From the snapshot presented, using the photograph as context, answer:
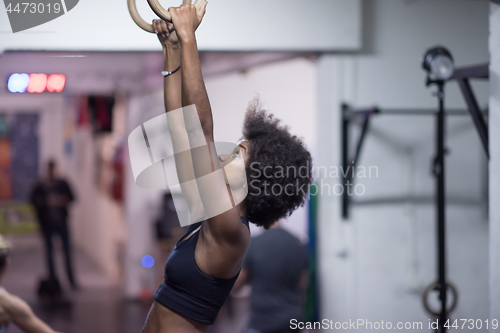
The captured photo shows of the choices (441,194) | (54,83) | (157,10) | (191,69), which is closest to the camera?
(191,69)

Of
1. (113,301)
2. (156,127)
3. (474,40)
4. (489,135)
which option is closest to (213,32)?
(489,135)

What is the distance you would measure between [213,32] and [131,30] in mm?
407

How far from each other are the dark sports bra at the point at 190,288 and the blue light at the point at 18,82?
7.12 feet

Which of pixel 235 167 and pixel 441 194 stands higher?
pixel 235 167

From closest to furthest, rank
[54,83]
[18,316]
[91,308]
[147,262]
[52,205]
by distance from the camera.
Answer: [18,316], [54,83], [91,308], [147,262], [52,205]

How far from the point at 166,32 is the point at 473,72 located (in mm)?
1559

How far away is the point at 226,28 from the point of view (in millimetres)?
2207

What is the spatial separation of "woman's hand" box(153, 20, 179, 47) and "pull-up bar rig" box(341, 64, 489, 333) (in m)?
1.42

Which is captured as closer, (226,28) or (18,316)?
(18,316)

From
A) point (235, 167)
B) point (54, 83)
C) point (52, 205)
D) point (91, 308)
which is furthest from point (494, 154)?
point (52, 205)

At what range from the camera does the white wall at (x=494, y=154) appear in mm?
1892

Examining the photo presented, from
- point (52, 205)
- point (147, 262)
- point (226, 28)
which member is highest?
point (226, 28)

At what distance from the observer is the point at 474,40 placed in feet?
8.98

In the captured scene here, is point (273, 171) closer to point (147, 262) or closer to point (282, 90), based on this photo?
point (282, 90)
